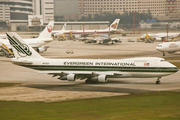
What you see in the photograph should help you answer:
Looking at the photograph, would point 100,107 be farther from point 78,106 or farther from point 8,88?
point 8,88

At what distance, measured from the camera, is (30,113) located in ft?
97.6

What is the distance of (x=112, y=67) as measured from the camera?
49.7 m

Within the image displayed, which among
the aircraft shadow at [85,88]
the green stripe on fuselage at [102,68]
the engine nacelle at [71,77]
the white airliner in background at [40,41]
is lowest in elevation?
the aircraft shadow at [85,88]

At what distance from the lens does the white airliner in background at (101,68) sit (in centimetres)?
4850

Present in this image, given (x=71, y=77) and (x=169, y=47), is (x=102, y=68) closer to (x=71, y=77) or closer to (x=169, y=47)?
(x=71, y=77)

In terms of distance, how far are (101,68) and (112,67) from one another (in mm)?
1794

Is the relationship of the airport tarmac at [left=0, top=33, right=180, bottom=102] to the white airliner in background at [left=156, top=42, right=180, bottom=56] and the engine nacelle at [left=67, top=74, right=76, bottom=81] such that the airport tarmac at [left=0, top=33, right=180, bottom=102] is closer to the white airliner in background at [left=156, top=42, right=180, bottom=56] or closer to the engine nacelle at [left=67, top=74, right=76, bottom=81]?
the engine nacelle at [left=67, top=74, right=76, bottom=81]

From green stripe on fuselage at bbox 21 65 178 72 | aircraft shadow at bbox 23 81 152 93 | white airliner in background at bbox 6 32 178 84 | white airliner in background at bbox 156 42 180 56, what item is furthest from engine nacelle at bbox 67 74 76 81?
white airliner in background at bbox 156 42 180 56

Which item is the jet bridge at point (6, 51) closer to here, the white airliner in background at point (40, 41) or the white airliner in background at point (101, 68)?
the white airliner in background at point (40, 41)

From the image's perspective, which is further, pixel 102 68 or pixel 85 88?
pixel 102 68

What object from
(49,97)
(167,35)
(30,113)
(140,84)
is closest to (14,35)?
(49,97)

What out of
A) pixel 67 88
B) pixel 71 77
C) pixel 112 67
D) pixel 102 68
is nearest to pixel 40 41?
pixel 102 68

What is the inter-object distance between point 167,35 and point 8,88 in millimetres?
120076

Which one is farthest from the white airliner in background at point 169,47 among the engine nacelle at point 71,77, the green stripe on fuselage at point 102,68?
the engine nacelle at point 71,77
